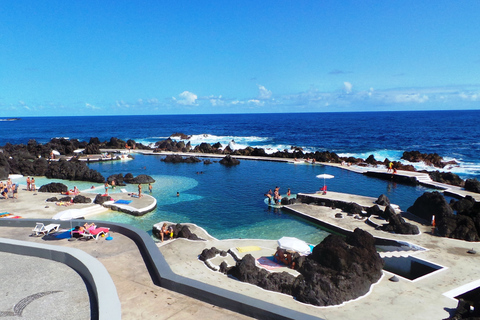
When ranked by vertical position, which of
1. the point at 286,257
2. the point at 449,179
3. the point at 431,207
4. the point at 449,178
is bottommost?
the point at 449,179

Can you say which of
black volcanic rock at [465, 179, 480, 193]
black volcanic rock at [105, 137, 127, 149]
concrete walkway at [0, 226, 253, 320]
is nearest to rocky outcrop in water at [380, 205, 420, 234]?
concrete walkway at [0, 226, 253, 320]

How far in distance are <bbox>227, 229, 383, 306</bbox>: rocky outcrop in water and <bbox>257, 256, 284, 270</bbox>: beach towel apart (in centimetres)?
112

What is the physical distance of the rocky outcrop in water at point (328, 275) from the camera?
12.4m

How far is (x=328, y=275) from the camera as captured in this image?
1323 cm

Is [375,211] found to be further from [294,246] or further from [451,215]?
[294,246]

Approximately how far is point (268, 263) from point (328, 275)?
3.35m

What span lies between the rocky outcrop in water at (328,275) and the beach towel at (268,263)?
1.12 m

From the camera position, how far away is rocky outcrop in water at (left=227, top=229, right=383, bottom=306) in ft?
40.7

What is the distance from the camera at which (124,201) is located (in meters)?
27.1

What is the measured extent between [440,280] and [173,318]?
12.4 m

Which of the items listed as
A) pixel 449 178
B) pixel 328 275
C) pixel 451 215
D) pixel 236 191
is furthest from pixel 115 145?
pixel 328 275

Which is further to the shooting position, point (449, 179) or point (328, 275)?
point (449, 179)

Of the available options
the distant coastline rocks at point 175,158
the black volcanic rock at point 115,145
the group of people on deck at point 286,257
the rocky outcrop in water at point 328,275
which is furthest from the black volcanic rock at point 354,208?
the black volcanic rock at point 115,145

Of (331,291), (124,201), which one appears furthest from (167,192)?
(331,291)
